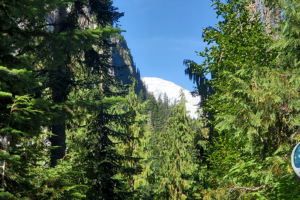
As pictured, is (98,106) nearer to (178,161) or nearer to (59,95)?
(59,95)

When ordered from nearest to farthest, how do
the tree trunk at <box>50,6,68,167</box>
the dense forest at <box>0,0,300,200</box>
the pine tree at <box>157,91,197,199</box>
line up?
the dense forest at <box>0,0,300,200</box>
the tree trunk at <box>50,6,68,167</box>
the pine tree at <box>157,91,197,199</box>

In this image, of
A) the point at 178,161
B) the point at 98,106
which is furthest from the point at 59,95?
the point at 178,161

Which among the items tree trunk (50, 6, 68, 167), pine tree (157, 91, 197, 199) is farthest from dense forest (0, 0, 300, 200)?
pine tree (157, 91, 197, 199)

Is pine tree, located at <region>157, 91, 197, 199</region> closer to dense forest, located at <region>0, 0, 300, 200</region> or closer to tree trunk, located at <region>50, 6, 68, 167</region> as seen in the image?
dense forest, located at <region>0, 0, 300, 200</region>

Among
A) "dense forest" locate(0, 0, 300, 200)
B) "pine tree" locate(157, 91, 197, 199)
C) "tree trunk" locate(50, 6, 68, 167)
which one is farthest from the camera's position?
"pine tree" locate(157, 91, 197, 199)

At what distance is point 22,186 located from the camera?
135 inches

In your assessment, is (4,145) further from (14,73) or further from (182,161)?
(182,161)

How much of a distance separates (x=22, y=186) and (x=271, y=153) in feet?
15.3

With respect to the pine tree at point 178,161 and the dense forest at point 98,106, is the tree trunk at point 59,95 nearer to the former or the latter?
the dense forest at point 98,106

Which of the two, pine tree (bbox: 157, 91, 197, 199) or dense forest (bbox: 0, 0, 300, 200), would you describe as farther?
pine tree (bbox: 157, 91, 197, 199)

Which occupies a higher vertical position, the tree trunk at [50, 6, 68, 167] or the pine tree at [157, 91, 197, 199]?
the tree trunk at [50, 6, 68, 167]

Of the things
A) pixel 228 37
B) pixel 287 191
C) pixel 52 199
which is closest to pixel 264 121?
pixel 287 191

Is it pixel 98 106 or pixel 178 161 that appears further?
pixel 178 161

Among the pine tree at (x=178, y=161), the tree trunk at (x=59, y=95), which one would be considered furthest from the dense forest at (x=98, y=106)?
the pine tree at (x=178, y=161)
